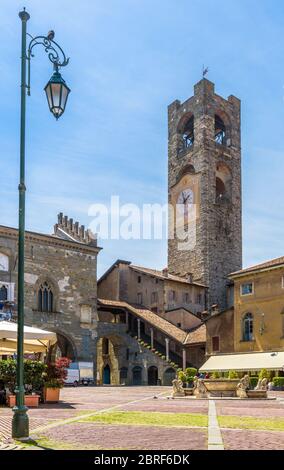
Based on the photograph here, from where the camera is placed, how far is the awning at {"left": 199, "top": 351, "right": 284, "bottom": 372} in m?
35.8

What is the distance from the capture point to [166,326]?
160 feet

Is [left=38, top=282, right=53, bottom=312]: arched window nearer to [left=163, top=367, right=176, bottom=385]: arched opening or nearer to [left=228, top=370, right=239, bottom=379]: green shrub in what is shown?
[left=163, top=367, right=176, bottom=385]: arched opening

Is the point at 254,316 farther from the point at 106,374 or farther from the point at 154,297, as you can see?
the point at 106,374

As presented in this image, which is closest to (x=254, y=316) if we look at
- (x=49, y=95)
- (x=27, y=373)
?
(x=27, y=373)

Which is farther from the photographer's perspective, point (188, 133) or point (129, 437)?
point (188, 133)

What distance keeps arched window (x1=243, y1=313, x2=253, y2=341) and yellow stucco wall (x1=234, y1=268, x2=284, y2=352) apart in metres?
0.25

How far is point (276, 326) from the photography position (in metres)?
37.6

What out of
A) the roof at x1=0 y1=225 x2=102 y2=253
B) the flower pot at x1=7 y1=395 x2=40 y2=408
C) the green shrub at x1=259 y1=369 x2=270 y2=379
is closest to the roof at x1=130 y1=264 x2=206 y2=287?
the roof at x1=0 y1=225 x2=102 y2=253

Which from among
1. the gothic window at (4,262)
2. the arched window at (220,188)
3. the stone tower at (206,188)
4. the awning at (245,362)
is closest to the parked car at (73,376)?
the awning at (245,362)

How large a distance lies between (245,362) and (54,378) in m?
23.0
